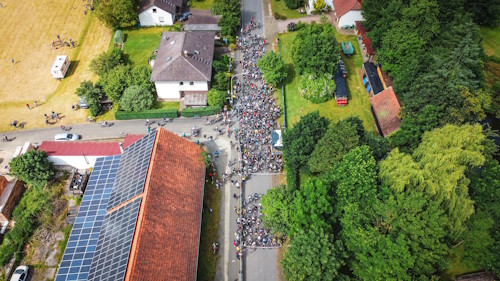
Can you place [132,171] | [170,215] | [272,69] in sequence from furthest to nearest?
[272,69] < [132,171] < [170,215]

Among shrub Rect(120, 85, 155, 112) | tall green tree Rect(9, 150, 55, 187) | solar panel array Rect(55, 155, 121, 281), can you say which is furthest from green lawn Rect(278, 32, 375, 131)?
tall green tree Rect(9, 150, 55, 187)

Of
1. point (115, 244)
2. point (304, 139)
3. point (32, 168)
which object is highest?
point (304, 139)

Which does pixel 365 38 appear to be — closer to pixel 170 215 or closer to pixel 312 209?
pixel 312 209

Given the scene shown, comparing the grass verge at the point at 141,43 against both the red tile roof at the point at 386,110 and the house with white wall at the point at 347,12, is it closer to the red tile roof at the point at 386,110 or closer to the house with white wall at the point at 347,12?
the house with white wall at the point at 347,12

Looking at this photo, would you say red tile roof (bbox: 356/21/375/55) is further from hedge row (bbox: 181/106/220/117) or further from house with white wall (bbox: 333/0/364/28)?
hedge row (bbox: 181/106/220/117)

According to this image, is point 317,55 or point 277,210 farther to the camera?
point 317,55

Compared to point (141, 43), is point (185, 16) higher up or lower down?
higher up

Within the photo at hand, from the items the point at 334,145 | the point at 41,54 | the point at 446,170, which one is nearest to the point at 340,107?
the point at 334,145

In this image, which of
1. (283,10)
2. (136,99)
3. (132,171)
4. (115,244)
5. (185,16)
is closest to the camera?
(115,244)
